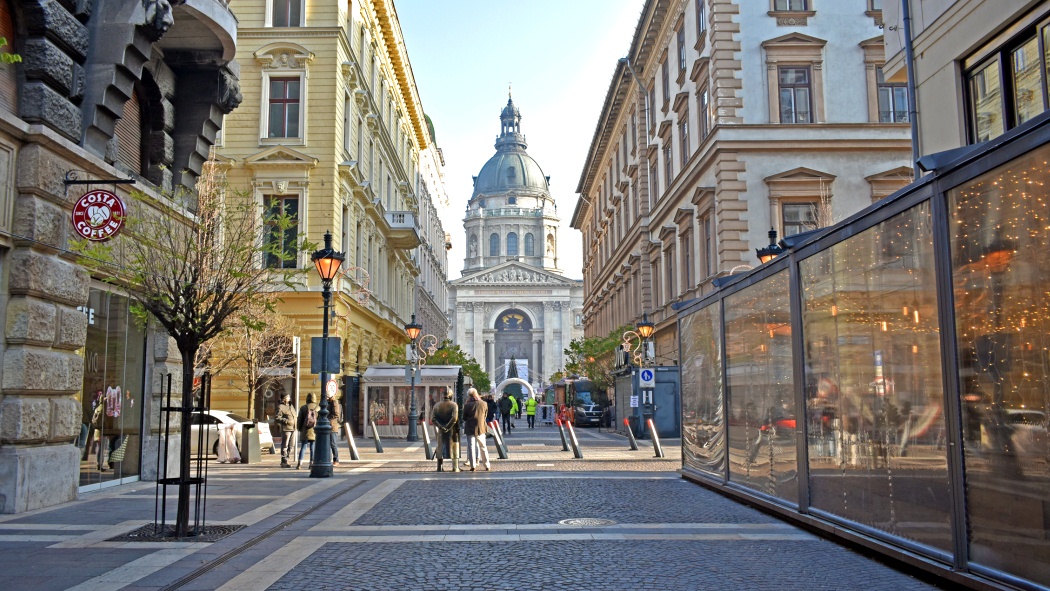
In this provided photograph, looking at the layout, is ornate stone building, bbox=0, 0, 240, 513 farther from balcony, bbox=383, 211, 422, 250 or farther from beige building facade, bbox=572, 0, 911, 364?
balcony, bbox=383, 211, 422, 250

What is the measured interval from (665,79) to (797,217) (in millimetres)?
11589

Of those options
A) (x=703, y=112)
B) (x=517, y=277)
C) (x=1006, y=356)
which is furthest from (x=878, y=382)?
(x=517, y=277)

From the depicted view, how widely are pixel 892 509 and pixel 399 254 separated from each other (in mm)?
39544

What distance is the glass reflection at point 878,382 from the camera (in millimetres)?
6805

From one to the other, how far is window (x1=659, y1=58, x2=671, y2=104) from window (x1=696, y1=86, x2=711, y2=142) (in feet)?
17.3

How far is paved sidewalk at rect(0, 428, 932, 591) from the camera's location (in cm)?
695

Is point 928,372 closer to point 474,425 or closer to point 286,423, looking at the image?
point 474,425

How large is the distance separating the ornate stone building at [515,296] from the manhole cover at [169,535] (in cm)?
10897

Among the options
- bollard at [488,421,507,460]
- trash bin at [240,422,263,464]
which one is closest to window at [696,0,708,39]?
bollard at [488,421,507,460]

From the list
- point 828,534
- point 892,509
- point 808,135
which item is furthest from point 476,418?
point 808,135

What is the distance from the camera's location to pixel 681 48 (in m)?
34.6

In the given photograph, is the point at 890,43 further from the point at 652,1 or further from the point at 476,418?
the point at 652,1

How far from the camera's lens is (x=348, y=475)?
55.4 ft

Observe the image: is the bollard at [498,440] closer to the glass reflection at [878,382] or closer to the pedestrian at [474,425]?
the pedestrian at [474,425]
